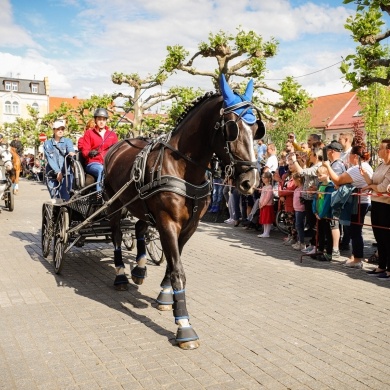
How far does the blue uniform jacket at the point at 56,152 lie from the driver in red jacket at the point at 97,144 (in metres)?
1.12

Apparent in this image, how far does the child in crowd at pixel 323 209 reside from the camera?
25.5 ft

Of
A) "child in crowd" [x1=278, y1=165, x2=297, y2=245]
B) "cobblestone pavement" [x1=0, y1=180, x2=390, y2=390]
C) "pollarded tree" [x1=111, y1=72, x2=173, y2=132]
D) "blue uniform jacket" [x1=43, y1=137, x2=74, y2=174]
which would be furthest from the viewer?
"pollarded tree" [x1=111, y1=72, x2=173, y2=132]

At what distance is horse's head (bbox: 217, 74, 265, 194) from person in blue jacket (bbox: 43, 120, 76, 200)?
14.5 feet

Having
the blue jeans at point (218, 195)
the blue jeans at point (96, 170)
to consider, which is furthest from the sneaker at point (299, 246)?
the blue jeans at point (218, 195)

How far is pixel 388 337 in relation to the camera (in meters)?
4.45

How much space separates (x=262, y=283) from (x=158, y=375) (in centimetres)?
305

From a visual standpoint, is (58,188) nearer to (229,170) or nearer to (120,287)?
(120,287)

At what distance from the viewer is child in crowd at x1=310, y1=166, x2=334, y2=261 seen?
779 centimetres

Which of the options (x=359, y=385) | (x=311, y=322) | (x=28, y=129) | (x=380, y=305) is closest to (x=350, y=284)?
(x=380, y=305)

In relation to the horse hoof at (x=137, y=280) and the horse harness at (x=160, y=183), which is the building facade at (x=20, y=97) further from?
the horse harness at (x=160, y=183)

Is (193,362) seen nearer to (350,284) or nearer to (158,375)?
(158,375)

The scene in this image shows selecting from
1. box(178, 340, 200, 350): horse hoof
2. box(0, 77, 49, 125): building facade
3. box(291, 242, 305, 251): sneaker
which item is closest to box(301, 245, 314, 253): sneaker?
box(291, 242, 305, 251): sneaker

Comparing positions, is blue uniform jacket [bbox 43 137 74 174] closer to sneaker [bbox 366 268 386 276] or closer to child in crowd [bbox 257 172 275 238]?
child in crowd [bbox 257 172 275 238]

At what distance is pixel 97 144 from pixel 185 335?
3882mm
